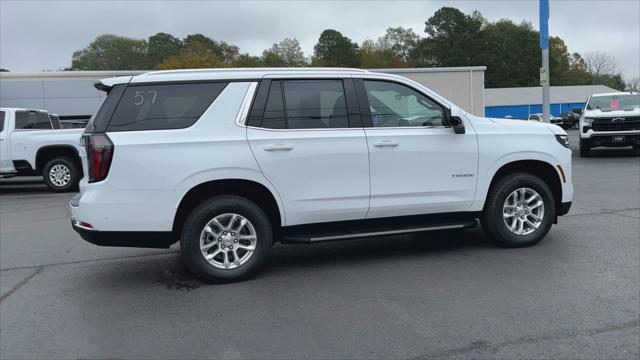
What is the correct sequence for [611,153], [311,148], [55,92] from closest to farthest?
[311,148]
[611,153]
[55,92]

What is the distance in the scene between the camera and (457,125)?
574 cm

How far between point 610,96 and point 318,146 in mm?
15661

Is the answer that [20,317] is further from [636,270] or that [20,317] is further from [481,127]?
[636,270]

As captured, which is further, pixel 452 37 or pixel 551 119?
pixel 452 37

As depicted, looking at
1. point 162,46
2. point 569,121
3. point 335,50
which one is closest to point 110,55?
point 162,46

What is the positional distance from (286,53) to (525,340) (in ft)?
277

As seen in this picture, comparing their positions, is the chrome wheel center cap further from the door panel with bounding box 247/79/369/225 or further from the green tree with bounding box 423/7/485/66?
the green tree with bounding box 423/7/485/66

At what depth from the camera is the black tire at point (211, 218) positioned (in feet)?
16.4

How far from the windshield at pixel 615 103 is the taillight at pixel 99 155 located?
16300 mm

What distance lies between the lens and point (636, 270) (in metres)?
5.31

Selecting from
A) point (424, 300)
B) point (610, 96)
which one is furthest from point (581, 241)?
point (610, 96)

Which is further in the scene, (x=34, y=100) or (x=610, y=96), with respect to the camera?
(x=34, y=100)

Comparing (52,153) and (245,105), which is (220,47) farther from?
(245,105)

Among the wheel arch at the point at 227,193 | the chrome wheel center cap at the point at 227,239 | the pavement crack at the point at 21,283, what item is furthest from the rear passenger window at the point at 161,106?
the pavement crack at the point at 21,283
